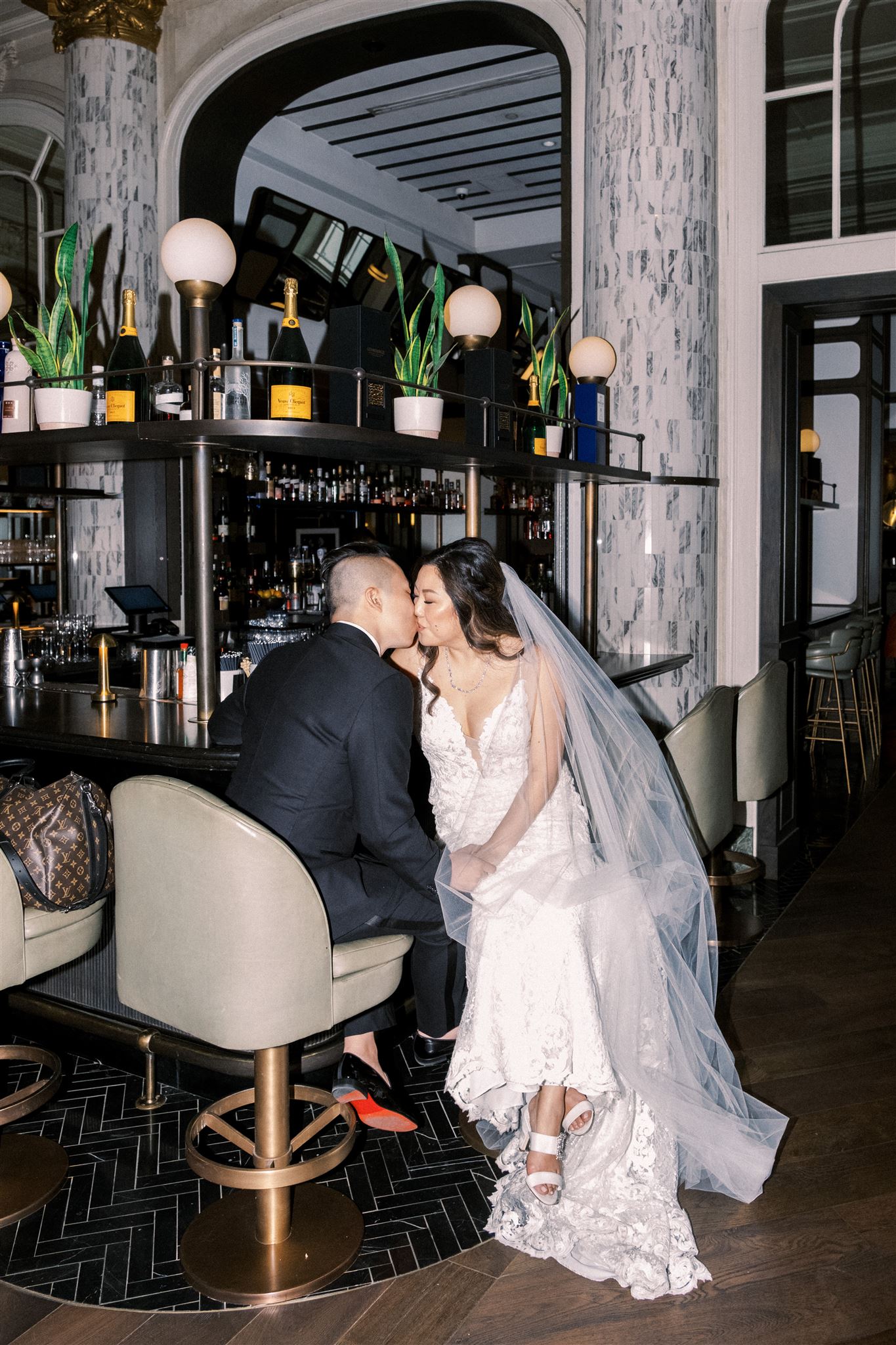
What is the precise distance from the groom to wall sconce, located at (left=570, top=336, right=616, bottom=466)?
217 cm

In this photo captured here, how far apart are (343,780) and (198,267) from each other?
5.41 ft

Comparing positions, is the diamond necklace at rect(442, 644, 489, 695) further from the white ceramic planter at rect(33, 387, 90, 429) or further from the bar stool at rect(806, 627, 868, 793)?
the bar stool at rect(806, 627, 868, 793)

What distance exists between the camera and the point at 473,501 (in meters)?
4.09

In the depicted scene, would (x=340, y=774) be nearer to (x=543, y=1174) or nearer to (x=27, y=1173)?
(x=543, y=1174)

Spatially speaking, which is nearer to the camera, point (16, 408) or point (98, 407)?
point (16, 408)

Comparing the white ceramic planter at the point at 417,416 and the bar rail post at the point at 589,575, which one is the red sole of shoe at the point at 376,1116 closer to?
the white ceramic planter at the point at 417,416

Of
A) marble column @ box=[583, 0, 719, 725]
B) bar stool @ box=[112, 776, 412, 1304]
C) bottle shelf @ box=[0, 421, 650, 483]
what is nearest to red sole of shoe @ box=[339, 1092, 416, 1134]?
bar stool @ box=[112, 776, 412, 1304]

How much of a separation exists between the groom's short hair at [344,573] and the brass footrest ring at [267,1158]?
3.95 ft

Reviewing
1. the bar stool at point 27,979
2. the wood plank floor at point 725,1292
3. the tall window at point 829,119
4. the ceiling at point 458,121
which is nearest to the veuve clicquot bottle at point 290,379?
the bar stool at point 27,979

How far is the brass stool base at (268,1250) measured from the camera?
7.62 feet

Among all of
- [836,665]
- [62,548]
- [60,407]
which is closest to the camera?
[60,407]

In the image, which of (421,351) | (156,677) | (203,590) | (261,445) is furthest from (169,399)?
(156,677)

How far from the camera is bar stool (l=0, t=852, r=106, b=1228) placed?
8.04ft

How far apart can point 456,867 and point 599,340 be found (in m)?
2.86
